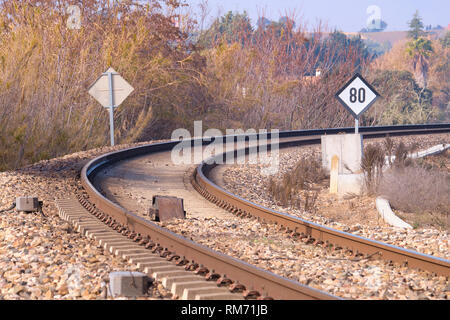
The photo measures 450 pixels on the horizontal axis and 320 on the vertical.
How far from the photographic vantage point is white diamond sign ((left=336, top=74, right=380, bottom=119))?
576 inches

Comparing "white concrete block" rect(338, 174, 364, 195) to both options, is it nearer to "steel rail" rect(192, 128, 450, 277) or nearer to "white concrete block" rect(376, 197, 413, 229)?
"white concrete block" rect(376, 197, 413, 229)

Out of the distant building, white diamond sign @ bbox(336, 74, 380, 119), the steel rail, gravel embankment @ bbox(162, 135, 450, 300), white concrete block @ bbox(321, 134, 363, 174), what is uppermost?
the distant building

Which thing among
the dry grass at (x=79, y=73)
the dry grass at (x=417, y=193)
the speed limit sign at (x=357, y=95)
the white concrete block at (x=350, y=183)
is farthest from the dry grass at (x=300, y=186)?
the dry grass at (x=79, y=73)

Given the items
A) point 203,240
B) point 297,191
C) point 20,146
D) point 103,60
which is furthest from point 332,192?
point 103,60

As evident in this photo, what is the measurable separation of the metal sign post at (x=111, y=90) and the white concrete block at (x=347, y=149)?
7895 mm

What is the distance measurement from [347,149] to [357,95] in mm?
1320

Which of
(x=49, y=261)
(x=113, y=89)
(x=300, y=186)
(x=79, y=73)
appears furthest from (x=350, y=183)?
(x=79, y=73)

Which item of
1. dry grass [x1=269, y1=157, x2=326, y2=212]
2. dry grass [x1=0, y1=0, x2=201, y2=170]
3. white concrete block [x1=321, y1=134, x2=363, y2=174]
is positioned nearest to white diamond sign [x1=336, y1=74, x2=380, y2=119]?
white concrete block [x1=321, y1=134, x2=363, y2=174]

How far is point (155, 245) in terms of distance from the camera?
7457mm

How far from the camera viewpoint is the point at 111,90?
65.5 ft

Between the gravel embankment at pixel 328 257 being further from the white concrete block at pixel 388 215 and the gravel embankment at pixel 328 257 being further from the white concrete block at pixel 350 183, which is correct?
the white concrete block at pixel 350 183

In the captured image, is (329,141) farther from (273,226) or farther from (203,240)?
(203,240)

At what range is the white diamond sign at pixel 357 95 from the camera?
48.0ft

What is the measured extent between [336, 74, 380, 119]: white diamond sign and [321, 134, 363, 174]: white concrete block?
0.58m
